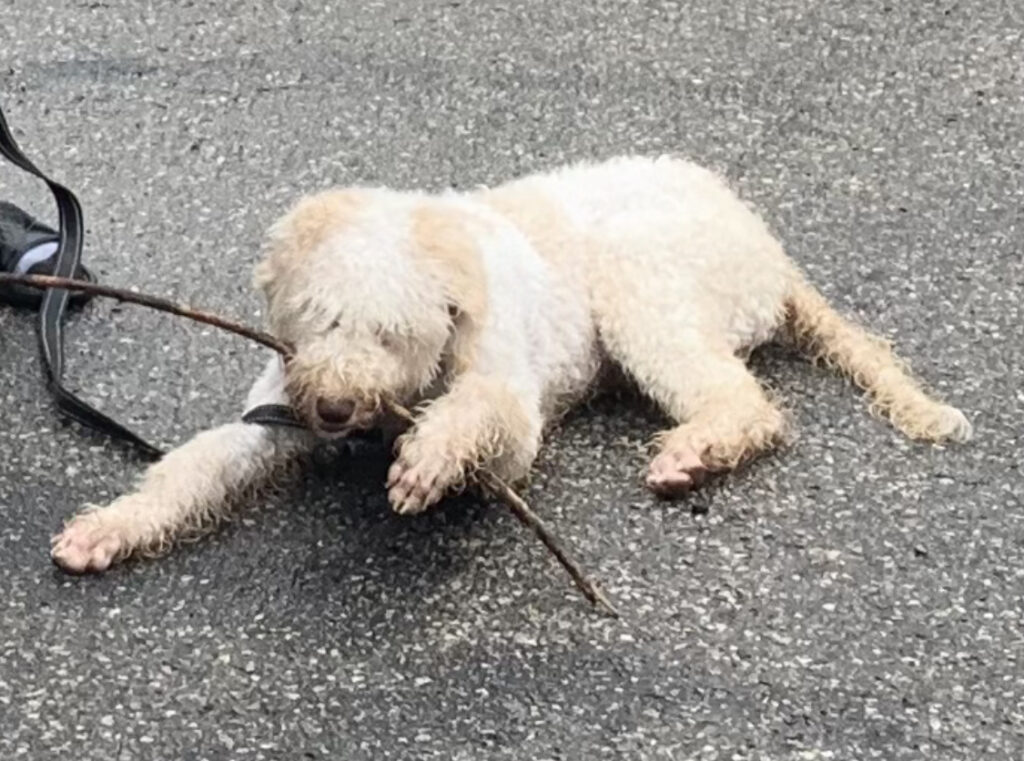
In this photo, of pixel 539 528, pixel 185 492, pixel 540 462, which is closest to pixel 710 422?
pixel 540 462

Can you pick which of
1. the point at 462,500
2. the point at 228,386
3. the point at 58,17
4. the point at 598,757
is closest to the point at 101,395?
the point at 228,386

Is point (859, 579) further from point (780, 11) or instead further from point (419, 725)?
point (780, 11)

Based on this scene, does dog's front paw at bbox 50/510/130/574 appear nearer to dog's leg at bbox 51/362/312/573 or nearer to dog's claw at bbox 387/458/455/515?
dog's leg at bbox 51/362/312/573

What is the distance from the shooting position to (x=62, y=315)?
2.93m

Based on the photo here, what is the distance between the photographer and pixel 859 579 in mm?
2412

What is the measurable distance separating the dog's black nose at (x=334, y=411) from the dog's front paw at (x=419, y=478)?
0.10m

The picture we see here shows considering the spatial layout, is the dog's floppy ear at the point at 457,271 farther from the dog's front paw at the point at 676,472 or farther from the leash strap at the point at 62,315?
the leash strap at the point at 62,315

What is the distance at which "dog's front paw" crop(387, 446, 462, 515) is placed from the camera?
2.25 meters

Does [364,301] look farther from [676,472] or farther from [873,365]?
[873,365]

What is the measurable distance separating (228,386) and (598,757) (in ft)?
3.36

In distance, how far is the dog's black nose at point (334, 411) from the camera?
224cm

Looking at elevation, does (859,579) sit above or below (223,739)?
above

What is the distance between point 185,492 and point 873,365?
45.3 inches

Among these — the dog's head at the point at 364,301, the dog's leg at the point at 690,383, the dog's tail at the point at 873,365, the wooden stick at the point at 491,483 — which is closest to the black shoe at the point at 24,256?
the wooden stick at the point at 491,483
